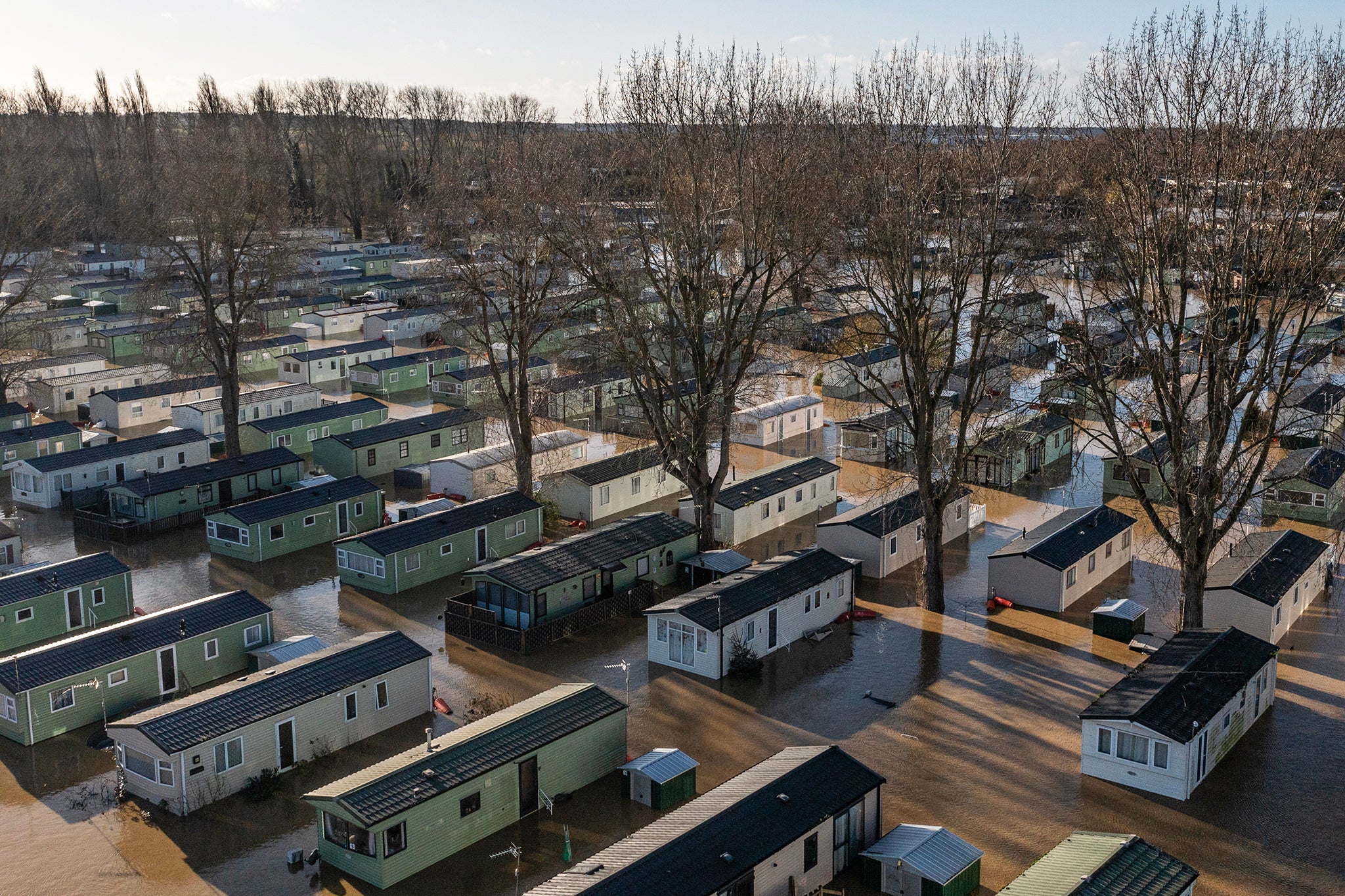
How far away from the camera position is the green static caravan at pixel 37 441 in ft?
152

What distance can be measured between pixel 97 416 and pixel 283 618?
89.1 ft

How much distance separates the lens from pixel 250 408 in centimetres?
5303

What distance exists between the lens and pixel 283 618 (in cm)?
3253

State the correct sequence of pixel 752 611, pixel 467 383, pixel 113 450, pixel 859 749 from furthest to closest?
pixel 467 383
pixel 113 450
pixel 752 611
pixel 859 749

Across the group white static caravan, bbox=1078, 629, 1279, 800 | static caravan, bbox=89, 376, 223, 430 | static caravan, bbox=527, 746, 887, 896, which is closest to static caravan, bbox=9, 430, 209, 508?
static caravan, bbox=89, 376, 223, 430

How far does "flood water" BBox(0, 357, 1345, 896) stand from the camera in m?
20.9

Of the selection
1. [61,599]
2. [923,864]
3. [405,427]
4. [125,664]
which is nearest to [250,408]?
[405,427]

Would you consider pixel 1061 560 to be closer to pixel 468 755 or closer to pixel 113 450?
pixel 468 755

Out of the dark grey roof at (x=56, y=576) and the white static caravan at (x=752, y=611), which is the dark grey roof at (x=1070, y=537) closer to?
the white static caravan at (x=752, y=611)

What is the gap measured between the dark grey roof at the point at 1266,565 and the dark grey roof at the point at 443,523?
2037 centimetres

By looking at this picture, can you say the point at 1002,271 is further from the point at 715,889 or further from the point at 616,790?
the point at 715,889

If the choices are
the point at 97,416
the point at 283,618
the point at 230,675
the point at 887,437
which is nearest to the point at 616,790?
the point at 230,675

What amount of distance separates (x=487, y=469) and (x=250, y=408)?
15.4 metres

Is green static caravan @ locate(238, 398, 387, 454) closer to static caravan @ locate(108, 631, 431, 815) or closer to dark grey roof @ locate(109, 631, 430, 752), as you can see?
dark grey roof @ locate(109, 631, 430, 752)
